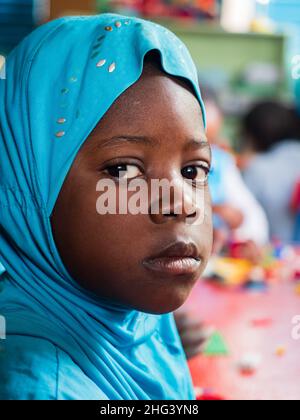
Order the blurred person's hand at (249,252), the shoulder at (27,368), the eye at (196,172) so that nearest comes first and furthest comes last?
the shoulder at (27,368)
the eye at (196,172)
the blurred person's hand at (249,252)

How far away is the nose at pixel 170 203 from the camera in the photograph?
0.56m

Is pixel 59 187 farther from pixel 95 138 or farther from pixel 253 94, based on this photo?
pixel 253 94

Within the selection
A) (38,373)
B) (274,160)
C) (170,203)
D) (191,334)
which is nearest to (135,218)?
(170,203)

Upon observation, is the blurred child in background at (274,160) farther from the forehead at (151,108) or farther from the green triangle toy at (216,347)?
the forehead at (151,108)

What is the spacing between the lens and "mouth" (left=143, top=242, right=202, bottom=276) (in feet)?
1.84

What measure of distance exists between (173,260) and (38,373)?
15cm

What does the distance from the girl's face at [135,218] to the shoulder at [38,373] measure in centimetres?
8

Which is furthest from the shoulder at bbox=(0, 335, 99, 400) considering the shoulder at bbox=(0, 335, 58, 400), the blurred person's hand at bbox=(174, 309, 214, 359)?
the blurred person's hand at bbox=(174, 309, 214, 359)

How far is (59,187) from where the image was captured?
58 centimetres

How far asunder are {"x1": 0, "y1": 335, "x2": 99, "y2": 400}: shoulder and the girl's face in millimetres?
77

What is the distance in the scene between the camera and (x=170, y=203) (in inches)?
22.1

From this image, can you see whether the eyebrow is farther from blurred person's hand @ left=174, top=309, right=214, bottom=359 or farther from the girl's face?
blurred person's hand @ left=174, top=309, right=214, bottom=359

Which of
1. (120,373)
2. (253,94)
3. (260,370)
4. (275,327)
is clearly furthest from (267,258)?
(253,94)

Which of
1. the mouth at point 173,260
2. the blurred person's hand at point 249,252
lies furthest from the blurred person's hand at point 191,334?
the blurred person's hand at point 249,252
